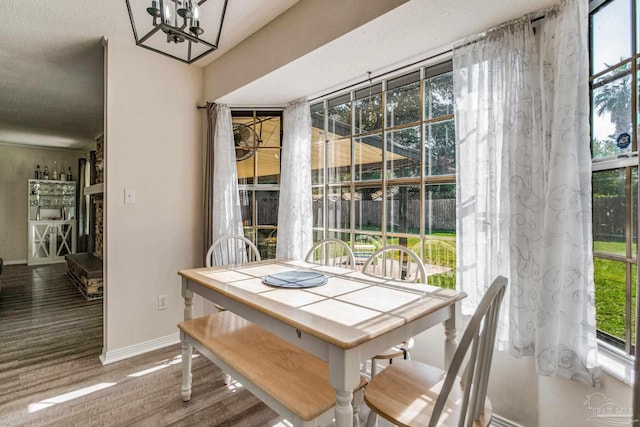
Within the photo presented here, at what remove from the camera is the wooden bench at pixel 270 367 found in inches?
46.9

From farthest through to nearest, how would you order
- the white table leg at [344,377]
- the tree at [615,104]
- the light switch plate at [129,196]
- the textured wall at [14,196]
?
the textured wall at [14,196]
the light switch plate at [129,196]
the tree at [615,104]
the white table leg at [344,377]

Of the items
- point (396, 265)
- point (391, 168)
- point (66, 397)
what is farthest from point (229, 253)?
point (391, 168)

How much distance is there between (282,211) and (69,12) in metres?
2.13

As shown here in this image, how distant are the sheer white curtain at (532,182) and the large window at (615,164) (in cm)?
9

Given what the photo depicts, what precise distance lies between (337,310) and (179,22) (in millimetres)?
2171

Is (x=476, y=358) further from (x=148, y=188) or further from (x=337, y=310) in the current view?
(x=148, y=188)

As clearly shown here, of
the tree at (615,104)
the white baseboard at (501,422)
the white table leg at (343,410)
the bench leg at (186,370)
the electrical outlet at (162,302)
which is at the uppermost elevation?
the tree at (615,104)

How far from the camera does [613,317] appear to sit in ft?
4.49

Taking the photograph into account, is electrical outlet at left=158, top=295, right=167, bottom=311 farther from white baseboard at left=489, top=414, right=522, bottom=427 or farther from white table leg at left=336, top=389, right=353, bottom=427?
white baseboard at left=489, top=414, right=522, bottom=427

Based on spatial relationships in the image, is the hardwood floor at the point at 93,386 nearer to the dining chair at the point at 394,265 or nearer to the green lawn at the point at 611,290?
the dining chair at the point at 394,265

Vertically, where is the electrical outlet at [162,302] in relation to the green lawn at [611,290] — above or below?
below

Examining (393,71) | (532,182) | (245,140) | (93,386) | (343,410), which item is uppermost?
(393,71)

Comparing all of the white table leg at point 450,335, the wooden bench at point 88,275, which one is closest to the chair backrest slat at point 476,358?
the white table leg at point 450,335

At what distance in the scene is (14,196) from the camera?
625cm
